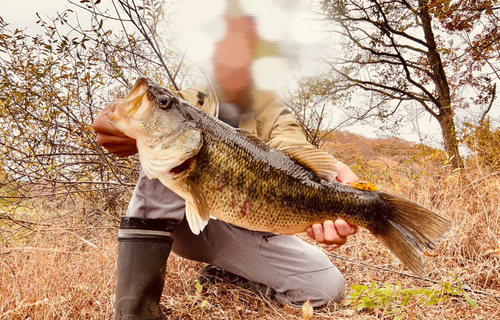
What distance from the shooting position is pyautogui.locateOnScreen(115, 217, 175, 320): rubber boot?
1898 mm

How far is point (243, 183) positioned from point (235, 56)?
1.24m

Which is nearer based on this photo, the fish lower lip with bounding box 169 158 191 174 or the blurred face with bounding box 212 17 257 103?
the fish lower lip with bounding box 169 158 191 174

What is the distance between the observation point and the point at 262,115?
2.65m

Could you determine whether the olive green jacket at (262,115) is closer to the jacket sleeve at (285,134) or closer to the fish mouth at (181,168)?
the jacket sleeve at (285,134)

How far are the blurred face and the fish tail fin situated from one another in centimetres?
138

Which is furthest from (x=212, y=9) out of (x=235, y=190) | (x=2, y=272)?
(x=2, y=272)

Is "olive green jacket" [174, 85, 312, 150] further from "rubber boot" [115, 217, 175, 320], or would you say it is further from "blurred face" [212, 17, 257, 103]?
"rubber boot" [115, 217, 175, 320]

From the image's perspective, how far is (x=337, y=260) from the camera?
10.6 feet

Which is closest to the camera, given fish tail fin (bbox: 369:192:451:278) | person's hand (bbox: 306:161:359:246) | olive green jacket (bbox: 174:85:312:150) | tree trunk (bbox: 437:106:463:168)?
fish tail fin (bbox: 369:192:451:278)

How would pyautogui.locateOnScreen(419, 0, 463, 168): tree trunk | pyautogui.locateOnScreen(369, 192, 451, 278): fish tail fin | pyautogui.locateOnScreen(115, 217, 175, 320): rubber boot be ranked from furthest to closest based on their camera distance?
pyautogui.locateOnScreen(419, 0, 463, 168): tree trunk < pyautogui.locateOnScreen(115, 217, 175, 320): rubber boot < pyautogui.locateOnScreen(369, 192, 451, 278): fish tail fin

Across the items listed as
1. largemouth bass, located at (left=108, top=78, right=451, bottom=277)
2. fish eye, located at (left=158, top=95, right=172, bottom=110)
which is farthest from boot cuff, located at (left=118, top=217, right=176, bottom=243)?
fish eye, located at (left=158, top=95, right=172, bottom=110)

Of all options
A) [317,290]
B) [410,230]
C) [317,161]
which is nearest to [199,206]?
[317,161]

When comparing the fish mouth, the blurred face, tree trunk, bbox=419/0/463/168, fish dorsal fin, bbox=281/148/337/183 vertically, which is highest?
tree trunk, bbox=419/0/463/168

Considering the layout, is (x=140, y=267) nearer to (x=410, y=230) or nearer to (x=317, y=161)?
(x=317, y=161)
